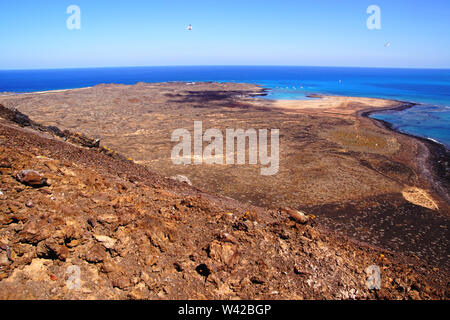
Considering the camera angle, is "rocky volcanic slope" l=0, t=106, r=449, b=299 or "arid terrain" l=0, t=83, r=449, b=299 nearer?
"rocky volcanic slope" l=0, t=106, r=449, b=299

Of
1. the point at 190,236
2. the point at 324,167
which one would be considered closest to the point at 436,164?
the point at 324,167

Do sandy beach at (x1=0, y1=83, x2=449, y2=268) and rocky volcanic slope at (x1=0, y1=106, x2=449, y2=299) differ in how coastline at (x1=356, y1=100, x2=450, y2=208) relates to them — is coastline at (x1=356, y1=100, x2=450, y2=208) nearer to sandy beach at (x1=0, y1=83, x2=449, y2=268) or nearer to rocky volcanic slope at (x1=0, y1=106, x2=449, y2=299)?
sandy beach at (x1=0, y1=83, x2=449, y2=268)

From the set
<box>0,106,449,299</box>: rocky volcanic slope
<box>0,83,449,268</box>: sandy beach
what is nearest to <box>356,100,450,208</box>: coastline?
<box>0,83,449,268</box>: sandy beach

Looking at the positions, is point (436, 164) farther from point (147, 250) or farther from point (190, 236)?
point (147, 250)

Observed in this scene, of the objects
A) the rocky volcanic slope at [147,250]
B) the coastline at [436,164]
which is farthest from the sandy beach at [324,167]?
the rocky volcanic slope at [147,250]

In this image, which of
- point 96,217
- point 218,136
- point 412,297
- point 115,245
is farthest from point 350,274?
point 218,136

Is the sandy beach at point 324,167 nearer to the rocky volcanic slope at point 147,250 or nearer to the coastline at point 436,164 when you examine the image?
the coastline at point 436,164

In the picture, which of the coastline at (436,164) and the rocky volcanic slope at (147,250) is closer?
the rocky volcanic slope at (147,250)

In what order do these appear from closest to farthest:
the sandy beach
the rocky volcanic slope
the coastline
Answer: the rocky volcanic slope, the sandy beach, the coastline

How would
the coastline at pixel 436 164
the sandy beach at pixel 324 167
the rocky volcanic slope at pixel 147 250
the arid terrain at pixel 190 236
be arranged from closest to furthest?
the rocky volcanic slope at pixel 147 250
the arid terrain at pixel 190 236
the sandy beach at pixel 324 167
the coastline at pixel 436 164
